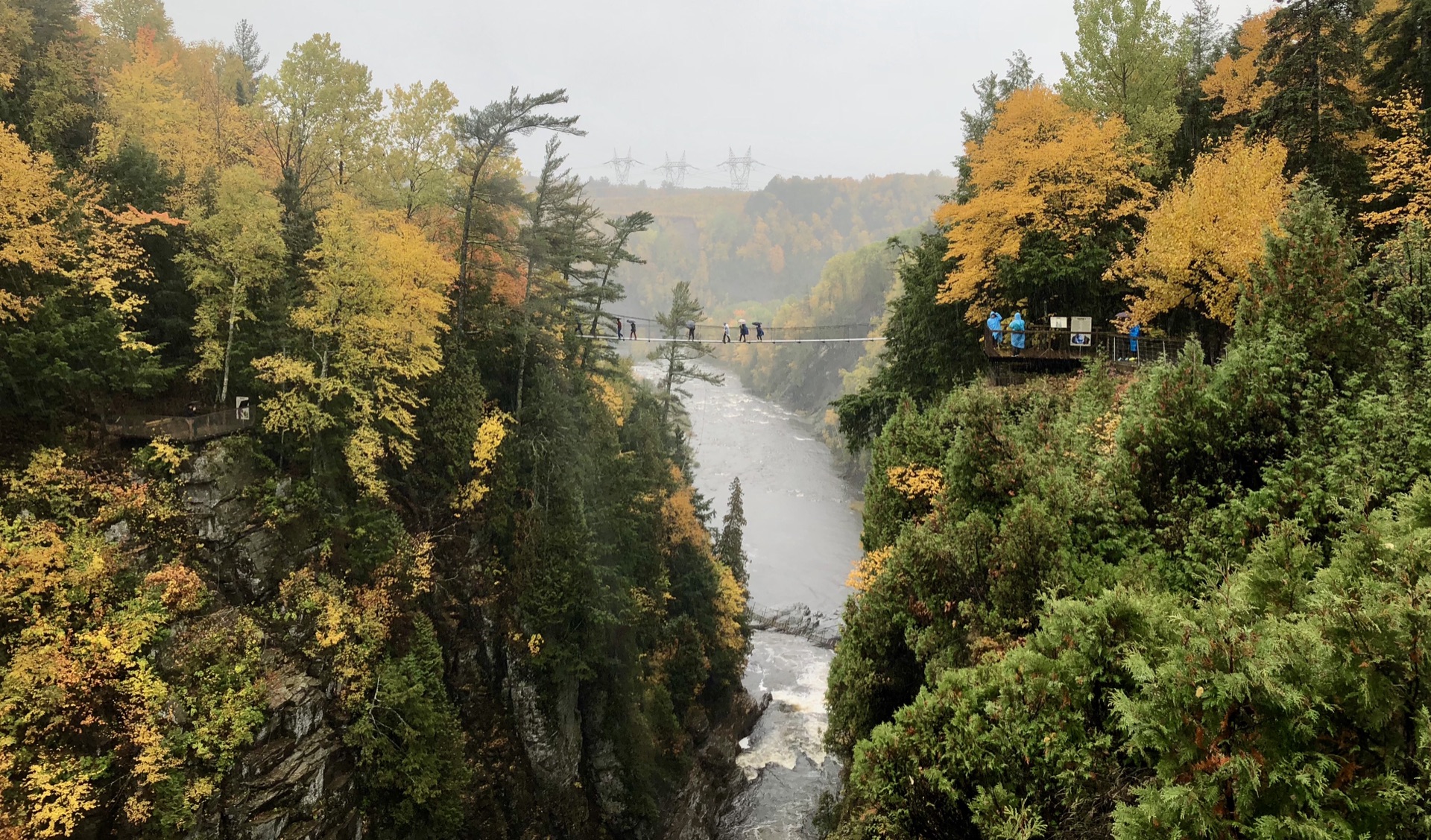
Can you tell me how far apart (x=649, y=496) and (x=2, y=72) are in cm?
2326

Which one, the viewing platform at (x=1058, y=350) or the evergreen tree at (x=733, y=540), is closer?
the viewing platform at (x=1058, y=350)

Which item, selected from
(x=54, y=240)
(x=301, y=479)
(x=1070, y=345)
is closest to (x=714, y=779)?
(x=301, y=479)

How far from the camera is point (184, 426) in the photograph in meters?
16.8

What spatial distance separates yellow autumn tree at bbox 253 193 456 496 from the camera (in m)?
17.7

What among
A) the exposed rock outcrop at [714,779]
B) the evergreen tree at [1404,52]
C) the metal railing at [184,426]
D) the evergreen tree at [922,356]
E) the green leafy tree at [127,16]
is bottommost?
the exposed rock outcrop at [714,779]

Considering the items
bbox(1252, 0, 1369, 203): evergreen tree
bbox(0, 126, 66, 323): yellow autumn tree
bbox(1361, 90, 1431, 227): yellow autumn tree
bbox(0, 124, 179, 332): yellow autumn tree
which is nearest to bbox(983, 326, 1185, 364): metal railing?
bbox(1361, 90, 1431, 227): yellow autumn tree

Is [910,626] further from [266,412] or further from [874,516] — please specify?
[266,412]

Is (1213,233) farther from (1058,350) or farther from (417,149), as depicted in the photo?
(417,149)

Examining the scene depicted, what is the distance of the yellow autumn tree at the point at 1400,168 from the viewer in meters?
15.5

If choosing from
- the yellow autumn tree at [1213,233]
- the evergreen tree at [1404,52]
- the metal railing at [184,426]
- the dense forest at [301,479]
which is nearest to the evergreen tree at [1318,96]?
the yellow autumn tree at [1213,233]

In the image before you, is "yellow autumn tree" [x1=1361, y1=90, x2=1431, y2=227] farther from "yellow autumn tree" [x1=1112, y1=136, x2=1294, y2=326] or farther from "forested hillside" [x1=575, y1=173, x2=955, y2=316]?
"forested hillside" [x1=575, y1=173, x2=955, y2=316]

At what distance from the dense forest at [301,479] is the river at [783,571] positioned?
3549 mm

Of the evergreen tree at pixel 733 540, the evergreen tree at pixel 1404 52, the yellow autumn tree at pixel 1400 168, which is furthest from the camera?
the evergreen tree at pixel 733 540

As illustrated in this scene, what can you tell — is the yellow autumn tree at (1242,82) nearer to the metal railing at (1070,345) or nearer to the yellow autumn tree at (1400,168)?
the yellow autumn tree at (1400,168)
